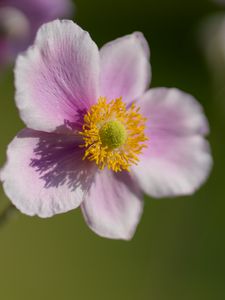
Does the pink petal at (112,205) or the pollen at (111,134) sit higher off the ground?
the pollen at (111,134)

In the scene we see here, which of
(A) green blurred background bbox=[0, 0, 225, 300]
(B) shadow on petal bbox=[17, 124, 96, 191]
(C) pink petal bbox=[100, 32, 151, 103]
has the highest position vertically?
(C) pink petal bbox=[100, 32, 151, 103]

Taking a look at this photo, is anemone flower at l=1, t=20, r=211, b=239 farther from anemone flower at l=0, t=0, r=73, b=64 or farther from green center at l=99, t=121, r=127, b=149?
anemone flower at l=0, t=0, r=73, b=64

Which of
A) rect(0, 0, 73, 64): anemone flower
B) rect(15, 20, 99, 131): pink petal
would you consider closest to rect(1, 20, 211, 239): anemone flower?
rect(15, 20, 99, 131): pink petal

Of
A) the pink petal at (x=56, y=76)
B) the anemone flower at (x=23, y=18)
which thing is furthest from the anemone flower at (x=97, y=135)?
the anemone flower at (x=23, y=18)

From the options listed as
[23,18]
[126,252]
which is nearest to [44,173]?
[23,18]

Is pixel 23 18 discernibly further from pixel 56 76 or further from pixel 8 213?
pixel 8 213

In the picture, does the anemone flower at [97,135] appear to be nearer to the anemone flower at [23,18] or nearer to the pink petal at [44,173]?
the pink petal at [44,173]

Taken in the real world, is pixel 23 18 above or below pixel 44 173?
above
